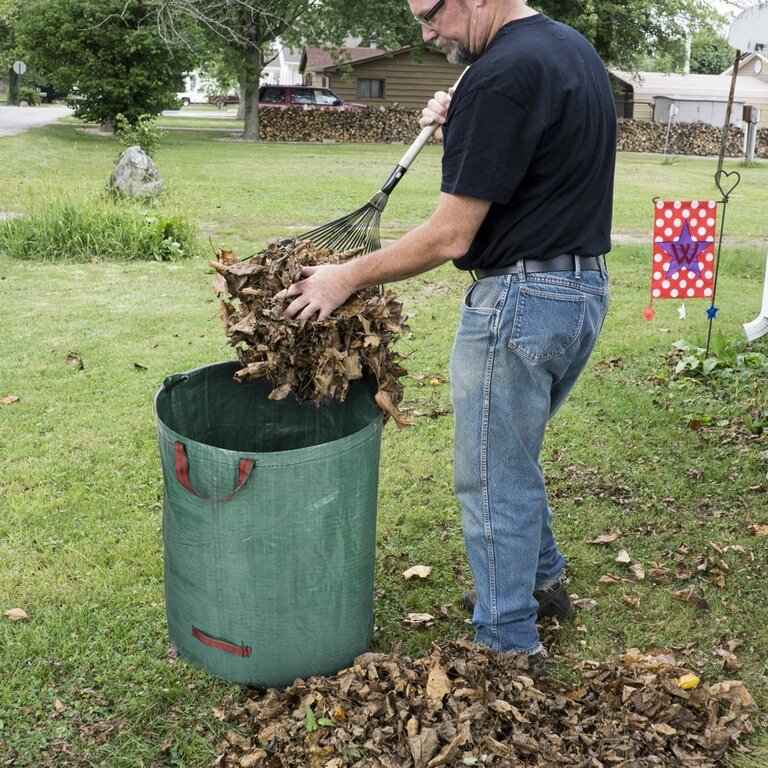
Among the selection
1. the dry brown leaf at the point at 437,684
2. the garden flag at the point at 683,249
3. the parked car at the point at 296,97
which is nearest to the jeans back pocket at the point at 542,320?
the dry brown leaf at the point at 437,684

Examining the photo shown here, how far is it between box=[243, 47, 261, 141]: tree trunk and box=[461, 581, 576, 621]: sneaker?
26.7 metres

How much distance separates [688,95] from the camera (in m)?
37.5

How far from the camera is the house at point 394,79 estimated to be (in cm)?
3457

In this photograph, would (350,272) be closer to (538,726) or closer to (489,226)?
(489,226)

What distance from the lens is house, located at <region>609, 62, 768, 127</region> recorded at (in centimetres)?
3334

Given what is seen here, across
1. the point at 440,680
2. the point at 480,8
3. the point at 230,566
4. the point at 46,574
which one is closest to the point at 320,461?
the point at 230,566

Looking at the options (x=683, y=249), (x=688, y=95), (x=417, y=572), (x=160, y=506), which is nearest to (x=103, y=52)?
(x=683, y=249)

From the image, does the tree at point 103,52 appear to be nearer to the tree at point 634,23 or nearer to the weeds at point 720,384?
the tree at point 634,23

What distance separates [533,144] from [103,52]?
2509 centimetres

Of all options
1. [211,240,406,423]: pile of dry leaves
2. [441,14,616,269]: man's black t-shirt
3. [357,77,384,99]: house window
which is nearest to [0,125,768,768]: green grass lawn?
[211,240,406,423]: pile of dry leaves

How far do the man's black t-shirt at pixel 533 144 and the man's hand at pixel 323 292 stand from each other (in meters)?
0.32

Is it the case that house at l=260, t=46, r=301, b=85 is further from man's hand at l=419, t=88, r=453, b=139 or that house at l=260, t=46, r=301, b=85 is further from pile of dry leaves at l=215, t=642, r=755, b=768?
pile of dry leaves at l=215, t=642, r=755, b=768

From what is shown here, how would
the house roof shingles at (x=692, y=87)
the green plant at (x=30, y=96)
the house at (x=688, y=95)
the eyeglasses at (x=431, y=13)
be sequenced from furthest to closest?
the green plant at (x=30, y=96) < the house roof shingles at (x=692, y=87) < the house at (x=688, y=95) < the eyeglasses at (x=431, y=13)

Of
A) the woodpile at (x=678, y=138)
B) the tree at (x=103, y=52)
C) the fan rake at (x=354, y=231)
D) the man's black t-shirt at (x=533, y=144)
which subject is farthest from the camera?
the woodpile at (x=678, y=138)
